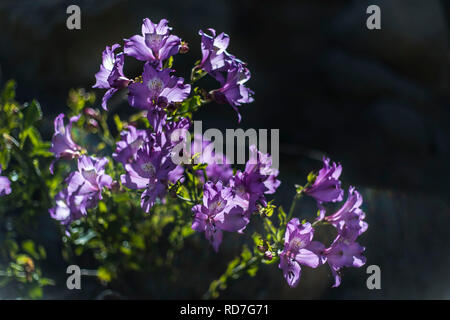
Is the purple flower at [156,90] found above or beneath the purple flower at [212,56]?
beneath

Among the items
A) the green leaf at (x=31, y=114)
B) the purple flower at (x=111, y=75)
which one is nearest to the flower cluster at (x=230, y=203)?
the purple flower at (x=111, y=75)

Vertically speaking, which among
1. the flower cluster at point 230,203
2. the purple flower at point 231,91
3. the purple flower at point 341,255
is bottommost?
the purple flower at point 341,255

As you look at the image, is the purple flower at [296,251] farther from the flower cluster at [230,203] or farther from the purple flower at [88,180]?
the purple flower at [88,180]

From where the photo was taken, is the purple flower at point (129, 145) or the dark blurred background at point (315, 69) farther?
the dark blurred background at point (315, 69)

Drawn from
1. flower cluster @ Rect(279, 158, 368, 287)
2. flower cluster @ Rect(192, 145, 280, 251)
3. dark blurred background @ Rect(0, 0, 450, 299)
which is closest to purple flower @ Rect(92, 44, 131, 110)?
flower cluster @ Rect(192, 145, 280, 251)

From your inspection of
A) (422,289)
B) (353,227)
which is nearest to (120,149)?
(353,227)

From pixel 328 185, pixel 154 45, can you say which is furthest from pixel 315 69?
pixel 154 45
